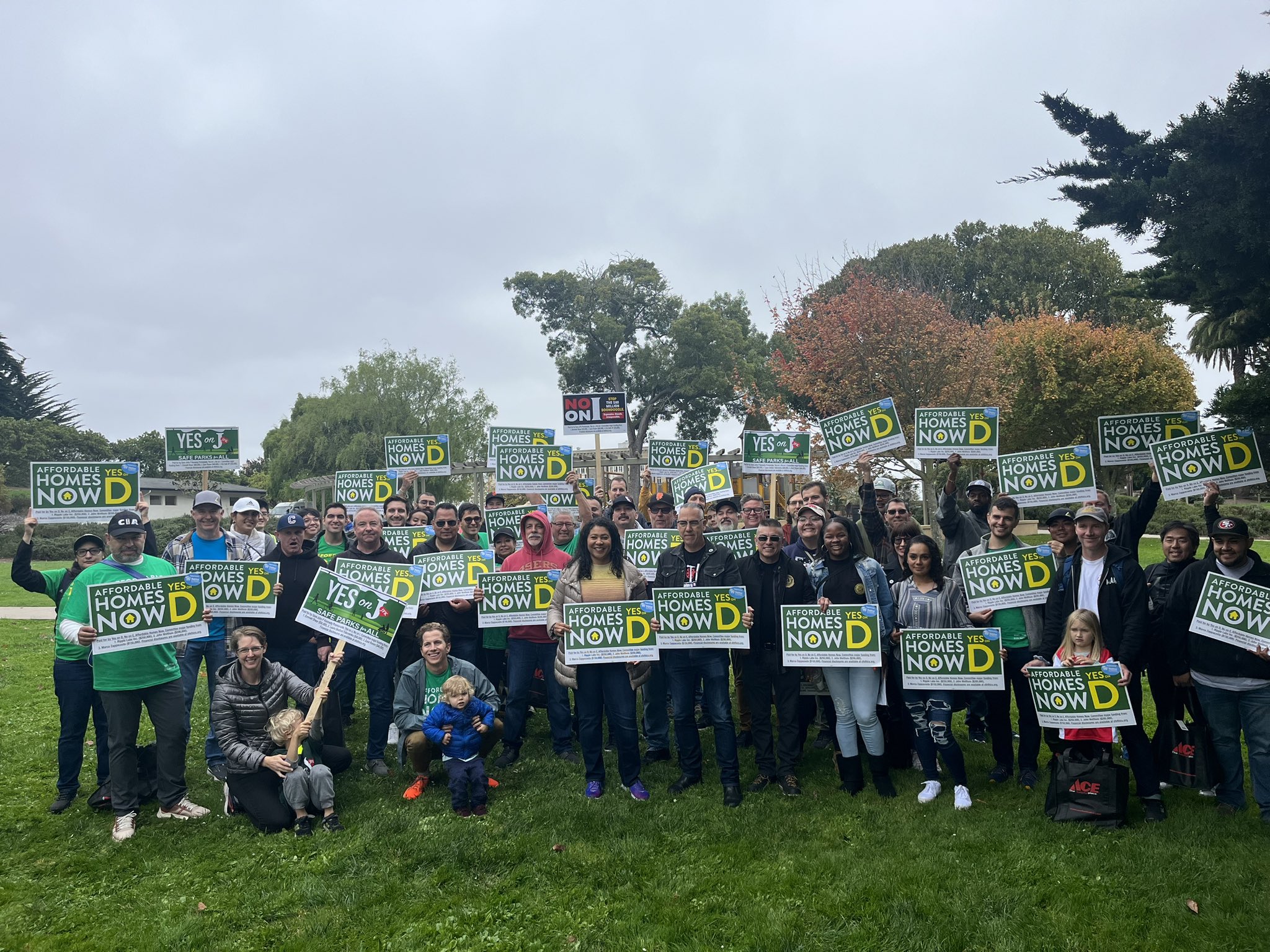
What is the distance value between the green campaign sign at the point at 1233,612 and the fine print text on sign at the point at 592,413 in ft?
24.4

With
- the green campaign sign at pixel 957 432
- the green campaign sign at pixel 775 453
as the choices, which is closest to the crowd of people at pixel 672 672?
the green campaign sign at pixel 957 432

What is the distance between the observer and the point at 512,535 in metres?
8.79

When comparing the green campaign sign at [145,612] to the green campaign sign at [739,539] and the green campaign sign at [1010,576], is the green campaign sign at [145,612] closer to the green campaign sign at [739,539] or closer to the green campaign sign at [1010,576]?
the green campaign sign at [739,539]

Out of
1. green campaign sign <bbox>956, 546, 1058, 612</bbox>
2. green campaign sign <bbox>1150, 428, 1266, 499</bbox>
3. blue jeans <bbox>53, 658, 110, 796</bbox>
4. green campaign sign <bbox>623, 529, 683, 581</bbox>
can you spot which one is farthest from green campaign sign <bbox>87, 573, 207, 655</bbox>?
green campaign sign <bbox>1150, 428, 1266, 499</bbox>

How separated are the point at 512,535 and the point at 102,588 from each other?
3771 millimetres

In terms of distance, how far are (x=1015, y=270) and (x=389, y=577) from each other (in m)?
41.3

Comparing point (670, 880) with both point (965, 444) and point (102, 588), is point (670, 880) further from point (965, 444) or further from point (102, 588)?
point (965, 444)

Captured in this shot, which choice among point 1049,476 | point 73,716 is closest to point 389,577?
point 73,716

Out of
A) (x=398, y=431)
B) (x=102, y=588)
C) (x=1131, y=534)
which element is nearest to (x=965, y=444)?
(x=1131, y=534)

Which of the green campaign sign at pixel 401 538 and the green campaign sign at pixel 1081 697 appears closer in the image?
the green campaign sign at pixel 1081 697

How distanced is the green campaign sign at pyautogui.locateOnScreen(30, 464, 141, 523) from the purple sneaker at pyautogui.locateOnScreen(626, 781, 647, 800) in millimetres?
5107

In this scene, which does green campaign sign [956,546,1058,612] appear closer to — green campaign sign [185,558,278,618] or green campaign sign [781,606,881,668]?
green campaign sign [781,606,881,668]

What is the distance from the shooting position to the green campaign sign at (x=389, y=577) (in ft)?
23.9

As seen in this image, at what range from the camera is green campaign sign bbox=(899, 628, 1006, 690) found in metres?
6.20
